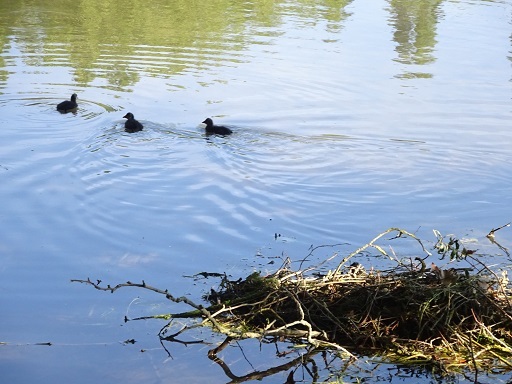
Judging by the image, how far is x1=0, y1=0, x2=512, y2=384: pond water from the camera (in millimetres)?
6930

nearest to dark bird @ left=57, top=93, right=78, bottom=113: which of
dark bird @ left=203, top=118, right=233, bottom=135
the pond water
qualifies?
the pond water

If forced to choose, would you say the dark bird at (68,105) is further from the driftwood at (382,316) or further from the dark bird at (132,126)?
the driftwood at (382,316)

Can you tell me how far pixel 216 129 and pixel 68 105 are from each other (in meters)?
2.47

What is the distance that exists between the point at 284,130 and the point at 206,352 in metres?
6.41

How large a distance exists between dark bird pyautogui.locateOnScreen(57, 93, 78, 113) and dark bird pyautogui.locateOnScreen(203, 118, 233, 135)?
2191mm

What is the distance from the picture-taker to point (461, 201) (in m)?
9.97

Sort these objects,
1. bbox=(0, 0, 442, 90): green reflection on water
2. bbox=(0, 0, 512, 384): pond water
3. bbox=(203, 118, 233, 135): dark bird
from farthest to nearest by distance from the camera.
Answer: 1. bbox=(0, 0, 442, 90): green reflection on water
2. bbox=(203, 118, 233, 135): dark bird
3. bbox=(0, 0, 512, 384): pond water

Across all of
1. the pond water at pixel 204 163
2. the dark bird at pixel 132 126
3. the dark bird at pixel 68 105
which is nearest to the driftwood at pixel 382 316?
the pond water at pixel 204 163

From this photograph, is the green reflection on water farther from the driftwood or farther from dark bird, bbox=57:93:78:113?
the driftwood

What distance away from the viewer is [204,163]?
1105cm

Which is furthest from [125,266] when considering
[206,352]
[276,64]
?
[276,64]

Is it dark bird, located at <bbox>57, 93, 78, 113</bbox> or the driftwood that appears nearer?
the driftwood

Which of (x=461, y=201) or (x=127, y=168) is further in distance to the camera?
(x=127, y=168)

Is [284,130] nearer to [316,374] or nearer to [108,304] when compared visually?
[108,304]
